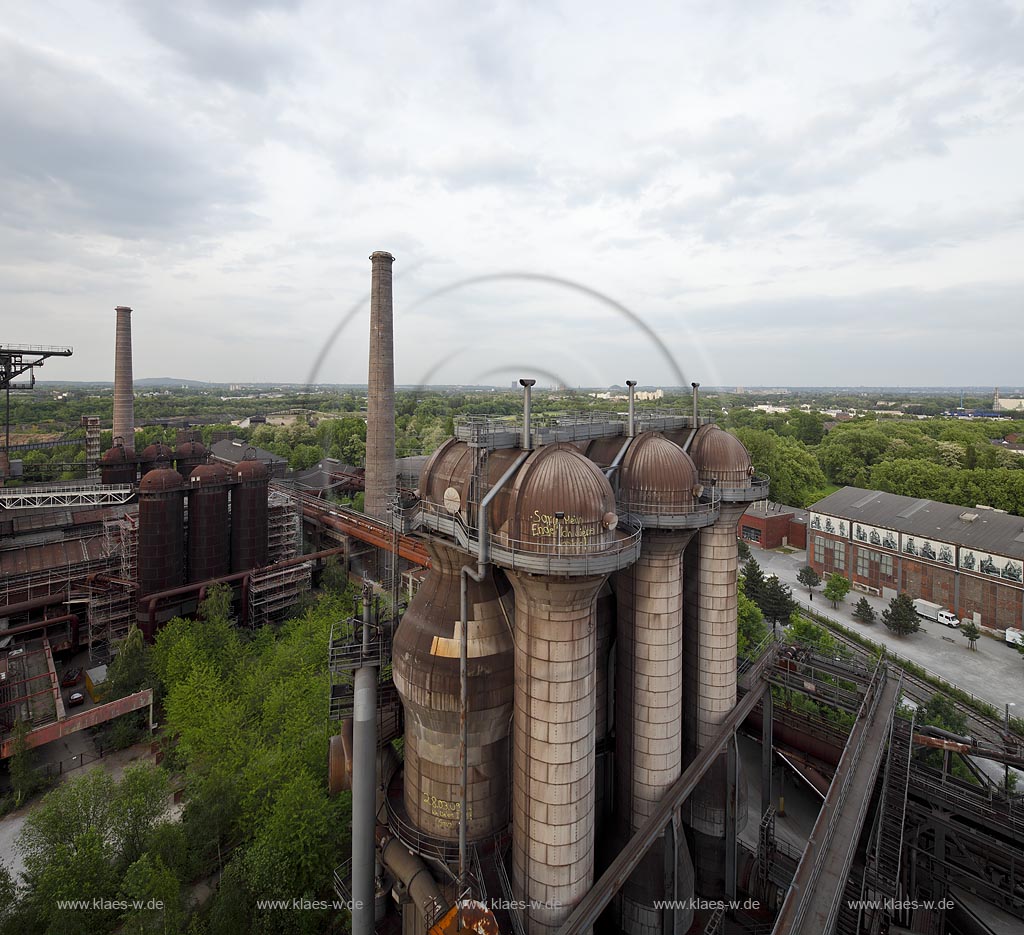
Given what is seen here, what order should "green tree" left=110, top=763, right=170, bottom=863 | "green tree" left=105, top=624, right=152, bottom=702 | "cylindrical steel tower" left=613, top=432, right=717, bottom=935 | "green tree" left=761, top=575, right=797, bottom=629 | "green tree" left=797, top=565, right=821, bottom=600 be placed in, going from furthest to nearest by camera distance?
"green tree" left=797, top=565, right=821, bottom=600 < "green tree" left=761, top=575, right=797, bottom=629 < "green tree" left=105, top=624, right=152, bottom=702 < "cylindrical steel tower" left=613, top=432, right=717, bottom=935 < "green tree" left=110, top=763, right=170, bottom=863

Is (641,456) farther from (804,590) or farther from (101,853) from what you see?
(804,590)

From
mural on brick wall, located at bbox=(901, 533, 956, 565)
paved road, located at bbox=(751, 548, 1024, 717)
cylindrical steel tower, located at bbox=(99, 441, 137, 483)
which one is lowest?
paved road, located at bbox=(751, 548, 1024, 717)

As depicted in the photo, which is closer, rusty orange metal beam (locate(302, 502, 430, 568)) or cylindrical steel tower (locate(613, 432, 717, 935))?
cylindrical steel tower (locate(613, 432, 717, 935))

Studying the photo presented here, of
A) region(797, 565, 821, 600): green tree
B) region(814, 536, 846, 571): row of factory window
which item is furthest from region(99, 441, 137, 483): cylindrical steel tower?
region(814, 536, 846, 571): row of factory window

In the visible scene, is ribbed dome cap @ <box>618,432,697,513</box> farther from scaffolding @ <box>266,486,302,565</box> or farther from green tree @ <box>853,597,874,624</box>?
green tree @ <box>853,597,874,624</box>

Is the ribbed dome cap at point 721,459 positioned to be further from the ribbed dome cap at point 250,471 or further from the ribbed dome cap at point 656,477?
the ribbed dome cap at point 250,471

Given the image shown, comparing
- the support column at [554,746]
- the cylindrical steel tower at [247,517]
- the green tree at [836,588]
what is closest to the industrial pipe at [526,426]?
the support column at [554,746]

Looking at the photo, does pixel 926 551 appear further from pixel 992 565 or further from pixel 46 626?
pixel 46 626
